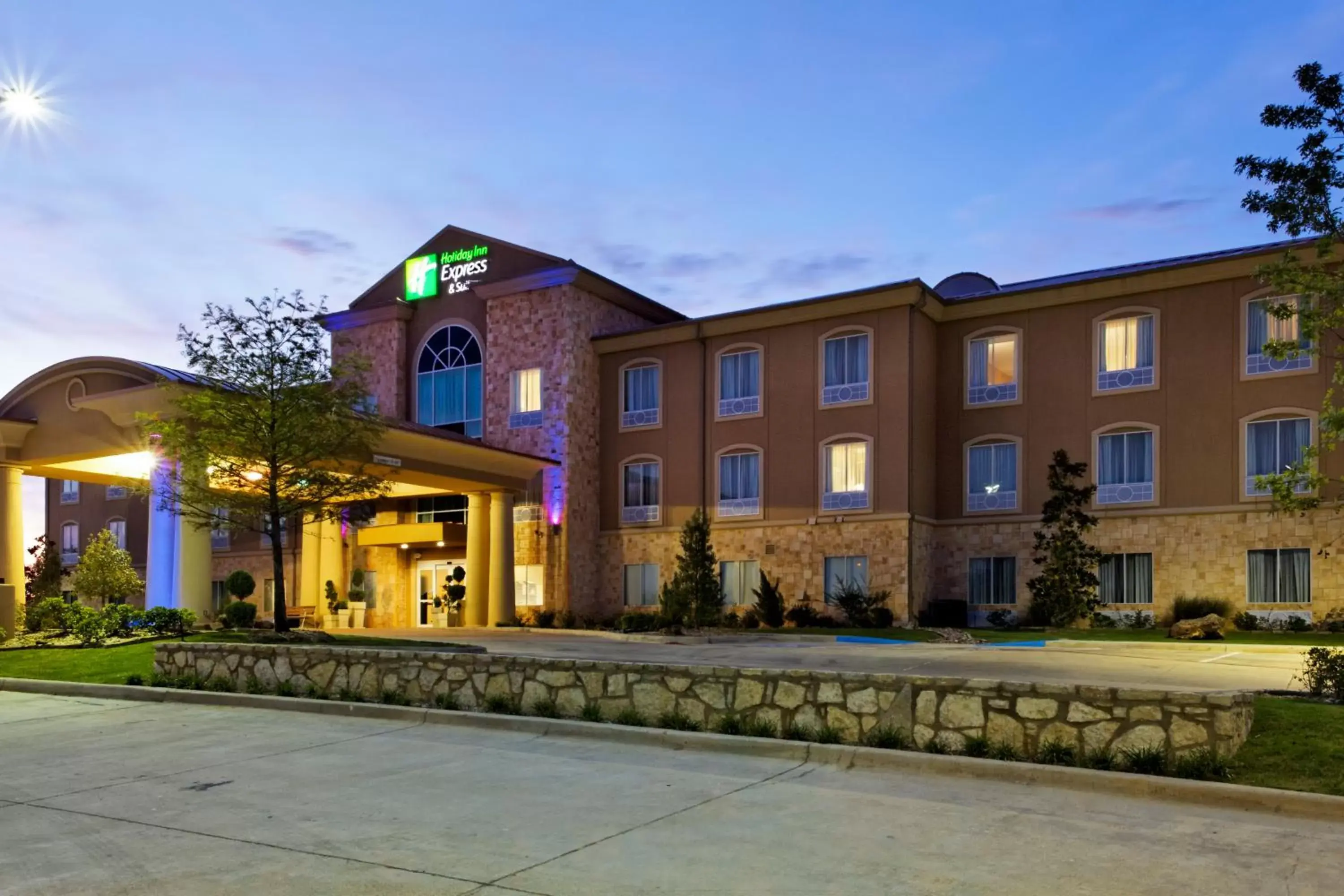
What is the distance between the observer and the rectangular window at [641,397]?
38.9 metres

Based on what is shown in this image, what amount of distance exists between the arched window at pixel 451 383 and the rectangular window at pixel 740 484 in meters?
9.80

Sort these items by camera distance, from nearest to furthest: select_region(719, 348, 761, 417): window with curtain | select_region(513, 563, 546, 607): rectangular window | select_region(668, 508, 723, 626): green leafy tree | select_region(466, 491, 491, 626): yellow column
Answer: select_region(668, 508, 723, 626): green leafy tree, select_region(466, 491, 491, 626): yellow column, select_region(719, 348, 761, 417): window with curtain, select_region(513, 563, 546, 607): rectangular window

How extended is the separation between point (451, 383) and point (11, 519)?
16337mm

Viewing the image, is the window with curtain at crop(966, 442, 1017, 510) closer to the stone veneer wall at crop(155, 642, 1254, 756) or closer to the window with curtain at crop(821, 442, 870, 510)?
the window with curtain at crop(821, 442, 870, 510)

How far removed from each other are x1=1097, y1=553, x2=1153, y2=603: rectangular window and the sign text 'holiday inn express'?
24.2 meters

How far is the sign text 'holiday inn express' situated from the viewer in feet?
136

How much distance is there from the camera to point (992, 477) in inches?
1342

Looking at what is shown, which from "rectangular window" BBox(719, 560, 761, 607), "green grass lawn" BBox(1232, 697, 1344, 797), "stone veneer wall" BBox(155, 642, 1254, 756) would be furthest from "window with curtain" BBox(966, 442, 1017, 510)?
"stone veneer wall" BBox(155, 642, 1254, 756)

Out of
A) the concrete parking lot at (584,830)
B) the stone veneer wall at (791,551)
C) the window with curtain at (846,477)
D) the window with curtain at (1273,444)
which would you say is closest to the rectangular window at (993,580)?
the stone veneer wall at (791,551)

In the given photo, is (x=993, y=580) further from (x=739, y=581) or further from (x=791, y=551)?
(x=739, y=581)

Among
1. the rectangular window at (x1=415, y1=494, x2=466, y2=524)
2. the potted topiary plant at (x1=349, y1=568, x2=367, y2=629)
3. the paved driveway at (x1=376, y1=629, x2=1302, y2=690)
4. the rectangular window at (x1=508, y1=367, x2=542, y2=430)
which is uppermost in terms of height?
the rectangular window at (x1=508, y1=367, x2=542, y2=430)

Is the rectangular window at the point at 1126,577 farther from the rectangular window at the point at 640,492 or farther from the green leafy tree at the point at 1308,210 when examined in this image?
the green leafy tree at the point at 1308,210

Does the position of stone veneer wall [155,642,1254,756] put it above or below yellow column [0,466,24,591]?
below

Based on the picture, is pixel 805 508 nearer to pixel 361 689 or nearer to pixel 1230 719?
pixel 361 689
